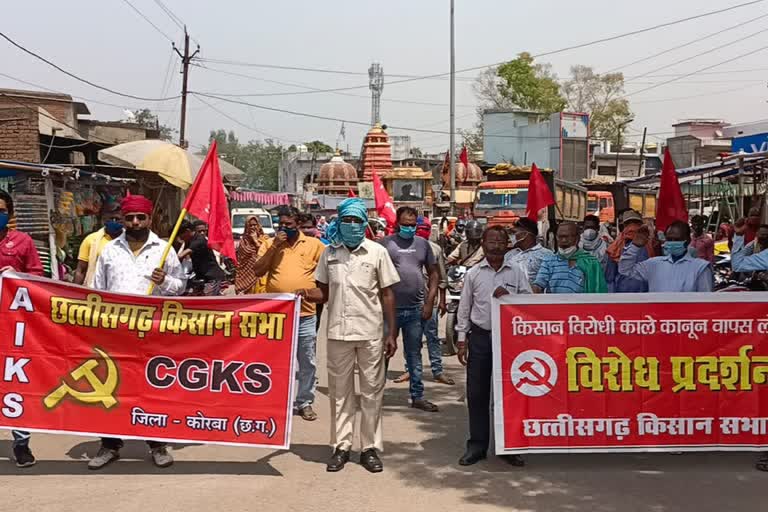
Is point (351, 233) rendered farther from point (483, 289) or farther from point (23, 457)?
point (23, 457)

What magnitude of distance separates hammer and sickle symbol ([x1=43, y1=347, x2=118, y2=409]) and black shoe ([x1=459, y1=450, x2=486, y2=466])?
2395 millimetres

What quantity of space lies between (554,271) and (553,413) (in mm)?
1316

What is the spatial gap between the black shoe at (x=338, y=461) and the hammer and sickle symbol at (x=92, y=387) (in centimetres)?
151

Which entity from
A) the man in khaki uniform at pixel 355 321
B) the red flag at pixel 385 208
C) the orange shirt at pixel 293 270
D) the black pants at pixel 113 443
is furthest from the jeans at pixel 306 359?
the red flag at pixel 385 208

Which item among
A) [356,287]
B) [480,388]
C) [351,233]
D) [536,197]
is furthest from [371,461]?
[536,197]

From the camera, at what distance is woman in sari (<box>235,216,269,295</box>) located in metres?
7.67

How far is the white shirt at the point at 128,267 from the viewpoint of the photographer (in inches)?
230

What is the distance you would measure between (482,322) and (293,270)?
72.3 inches

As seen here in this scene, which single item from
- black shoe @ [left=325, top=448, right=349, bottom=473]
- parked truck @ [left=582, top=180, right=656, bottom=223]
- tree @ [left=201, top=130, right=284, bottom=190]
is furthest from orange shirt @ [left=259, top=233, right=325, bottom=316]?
tree @ [left=201, top=130, right=284, bottom=190]

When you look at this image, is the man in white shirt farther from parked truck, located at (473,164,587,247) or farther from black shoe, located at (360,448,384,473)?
parked truck, located at (473,164,587,247)

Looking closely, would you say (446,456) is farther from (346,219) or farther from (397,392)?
(397,392)

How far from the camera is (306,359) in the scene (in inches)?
285

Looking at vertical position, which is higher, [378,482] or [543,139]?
[543,139]

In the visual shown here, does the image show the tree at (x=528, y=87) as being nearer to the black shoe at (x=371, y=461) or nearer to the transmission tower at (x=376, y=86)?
the transmission tower at (x=376, y=86)
